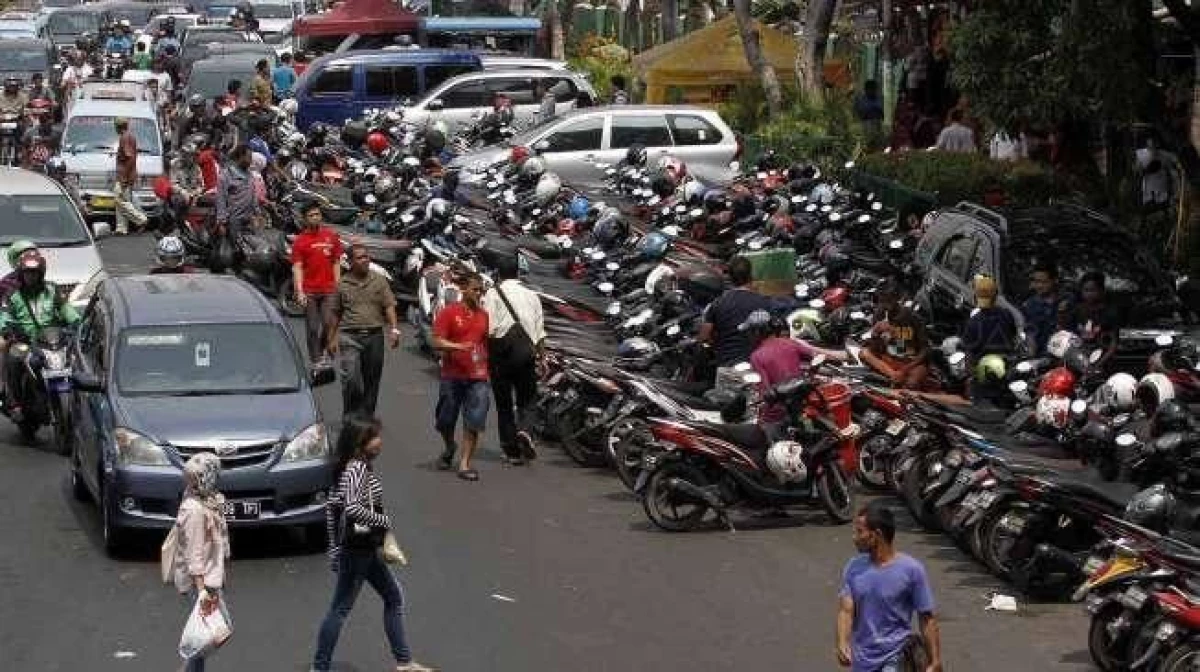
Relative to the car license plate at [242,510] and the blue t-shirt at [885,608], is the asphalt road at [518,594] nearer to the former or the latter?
the car license plate at [242,510]

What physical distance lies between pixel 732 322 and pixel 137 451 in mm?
5074

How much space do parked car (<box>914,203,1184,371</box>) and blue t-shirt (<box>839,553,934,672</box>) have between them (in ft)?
29.1

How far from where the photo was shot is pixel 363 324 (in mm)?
19594

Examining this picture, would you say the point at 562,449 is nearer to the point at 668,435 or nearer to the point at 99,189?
the point at 668,435

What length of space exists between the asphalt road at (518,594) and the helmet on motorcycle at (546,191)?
31.9 ft

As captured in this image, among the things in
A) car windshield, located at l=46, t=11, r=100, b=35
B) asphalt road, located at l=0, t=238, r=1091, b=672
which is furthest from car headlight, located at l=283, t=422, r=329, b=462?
car windshield, located at l=46, t=11, r=100, b=35

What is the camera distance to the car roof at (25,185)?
24.3m

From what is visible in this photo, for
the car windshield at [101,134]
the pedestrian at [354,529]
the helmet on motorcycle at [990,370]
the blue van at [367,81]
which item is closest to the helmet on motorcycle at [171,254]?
the helmet on motorcycle at [990,370]

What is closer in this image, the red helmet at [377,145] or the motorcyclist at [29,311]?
the motorcyclist at [29,311]

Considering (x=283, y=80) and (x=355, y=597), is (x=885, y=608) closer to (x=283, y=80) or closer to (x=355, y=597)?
(x=355, y=597)

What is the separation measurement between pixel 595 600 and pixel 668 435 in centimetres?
213

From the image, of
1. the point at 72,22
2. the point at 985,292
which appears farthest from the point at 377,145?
the point at 72,22

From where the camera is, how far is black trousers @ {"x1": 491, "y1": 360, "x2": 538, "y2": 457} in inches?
752

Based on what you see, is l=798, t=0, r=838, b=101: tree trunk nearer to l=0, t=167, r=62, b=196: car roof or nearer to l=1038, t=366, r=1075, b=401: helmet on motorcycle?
l=0, t=167, r=62, b=196: car roof
